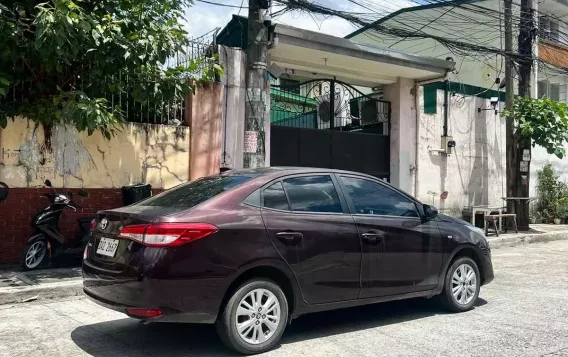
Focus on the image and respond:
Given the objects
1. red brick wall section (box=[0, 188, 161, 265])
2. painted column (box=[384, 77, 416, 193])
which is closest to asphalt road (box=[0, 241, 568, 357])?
red brick wall section (box=[0, 188, 161, 265])

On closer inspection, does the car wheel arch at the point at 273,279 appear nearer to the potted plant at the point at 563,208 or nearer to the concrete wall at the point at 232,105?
the concrete wall at the point at 232,105

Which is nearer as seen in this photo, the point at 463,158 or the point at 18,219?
the point at 18,219

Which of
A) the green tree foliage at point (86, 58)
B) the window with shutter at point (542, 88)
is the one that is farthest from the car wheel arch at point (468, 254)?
the window with shutter at point (542, 88)

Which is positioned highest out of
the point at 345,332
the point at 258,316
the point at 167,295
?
the point at 167,295

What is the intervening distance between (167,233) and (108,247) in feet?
2.18

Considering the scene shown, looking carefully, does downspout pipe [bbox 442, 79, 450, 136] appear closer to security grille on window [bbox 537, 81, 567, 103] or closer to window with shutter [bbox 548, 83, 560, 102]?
security grille on window [bbox 537, 81, 567, 103]

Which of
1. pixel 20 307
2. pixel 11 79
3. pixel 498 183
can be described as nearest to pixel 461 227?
pixel 20 307

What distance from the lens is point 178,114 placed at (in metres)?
9.28

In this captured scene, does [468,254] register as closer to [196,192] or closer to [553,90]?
[196,192]

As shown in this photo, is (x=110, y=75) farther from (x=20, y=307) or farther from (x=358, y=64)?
(x=358, y=64)

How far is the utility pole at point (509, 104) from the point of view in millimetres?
13078

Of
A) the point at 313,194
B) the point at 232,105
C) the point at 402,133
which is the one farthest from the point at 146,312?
the point at 402,133

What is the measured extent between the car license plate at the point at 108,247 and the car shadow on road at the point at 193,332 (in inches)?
32.7

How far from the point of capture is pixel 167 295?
12.7ft
